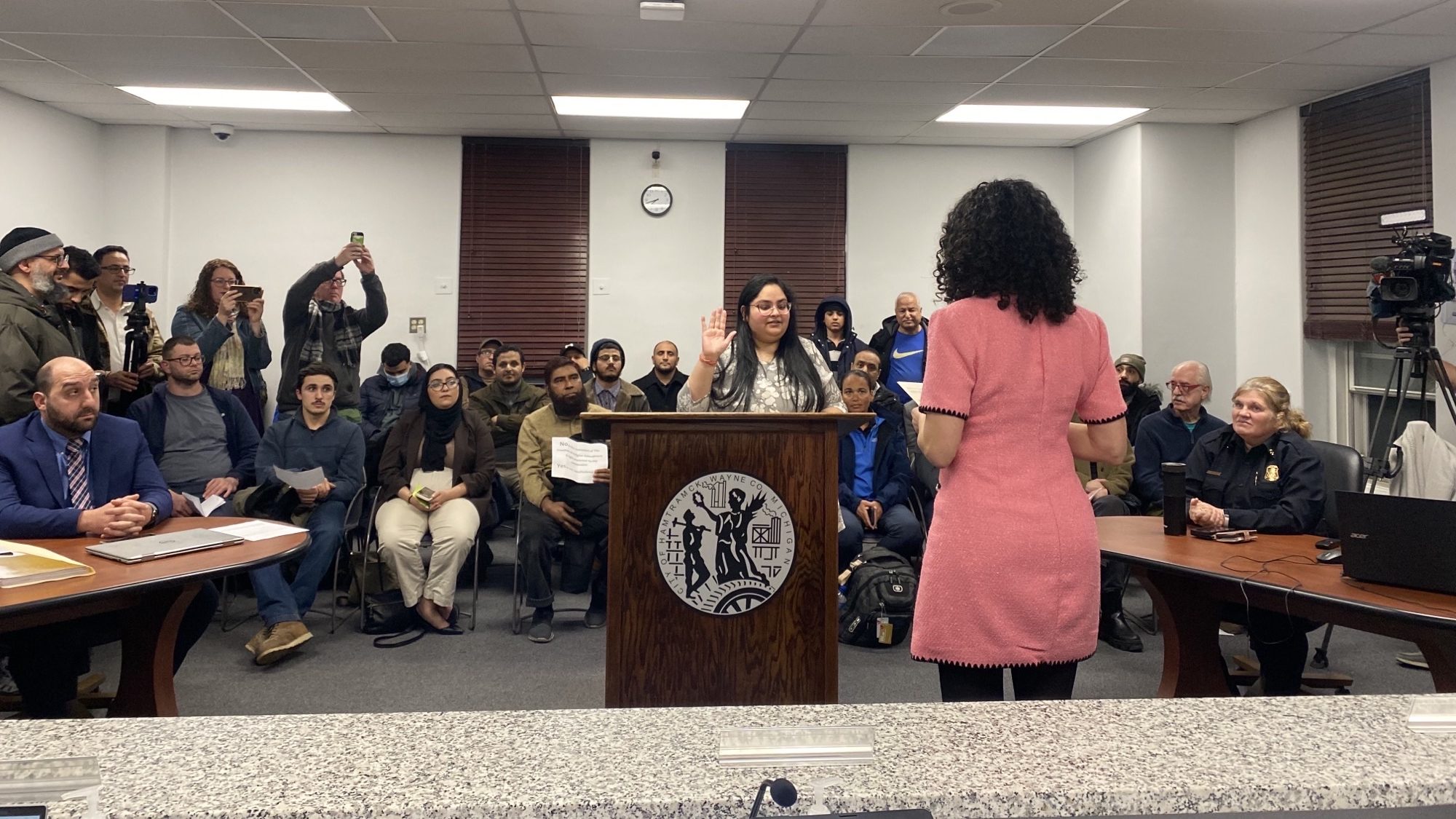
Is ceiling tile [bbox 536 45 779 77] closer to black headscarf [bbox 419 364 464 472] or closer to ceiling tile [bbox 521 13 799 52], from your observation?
ceiling tile [bbox 521 13 799 52]

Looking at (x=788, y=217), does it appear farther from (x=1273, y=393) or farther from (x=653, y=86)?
(x=1273, y=393)

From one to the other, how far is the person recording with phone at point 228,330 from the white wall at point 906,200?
446 centimetres

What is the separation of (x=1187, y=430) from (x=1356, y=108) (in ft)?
8.93

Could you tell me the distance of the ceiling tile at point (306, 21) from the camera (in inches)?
181

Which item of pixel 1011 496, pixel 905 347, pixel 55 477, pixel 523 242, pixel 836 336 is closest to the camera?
pixel 1011 496

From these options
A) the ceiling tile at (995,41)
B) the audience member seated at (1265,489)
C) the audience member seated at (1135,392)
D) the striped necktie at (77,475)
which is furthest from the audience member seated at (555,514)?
the audience member seated at (1135,392)

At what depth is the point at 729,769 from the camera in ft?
2.50

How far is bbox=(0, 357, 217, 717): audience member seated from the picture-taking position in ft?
9.16

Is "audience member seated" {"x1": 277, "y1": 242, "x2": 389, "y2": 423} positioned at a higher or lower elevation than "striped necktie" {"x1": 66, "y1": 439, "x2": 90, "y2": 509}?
higher

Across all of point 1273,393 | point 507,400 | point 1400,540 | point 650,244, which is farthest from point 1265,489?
point 650,244

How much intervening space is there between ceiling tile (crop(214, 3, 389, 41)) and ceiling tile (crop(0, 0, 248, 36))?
0.13 meters

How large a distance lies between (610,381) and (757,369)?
10.1 ft

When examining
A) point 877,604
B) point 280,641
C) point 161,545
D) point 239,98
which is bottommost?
point 280,641

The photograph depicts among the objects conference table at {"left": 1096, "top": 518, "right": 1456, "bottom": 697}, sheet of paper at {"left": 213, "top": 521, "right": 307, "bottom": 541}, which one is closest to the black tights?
conference table at {"left": 1096, "top": 518, "right": 1456, "bottom": 697}
